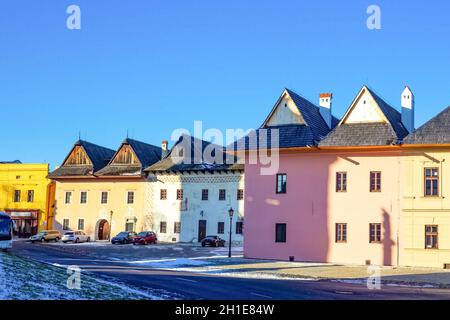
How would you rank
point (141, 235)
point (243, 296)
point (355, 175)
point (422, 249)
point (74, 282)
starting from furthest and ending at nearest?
point (141, 235) → point (355, 175) → point (422, 249) → point (243, 296) → point (74, 282)

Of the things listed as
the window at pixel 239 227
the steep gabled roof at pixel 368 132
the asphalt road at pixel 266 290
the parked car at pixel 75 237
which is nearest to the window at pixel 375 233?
the steep gabled roof at pixel 368 132

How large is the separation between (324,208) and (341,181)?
78.5 inches

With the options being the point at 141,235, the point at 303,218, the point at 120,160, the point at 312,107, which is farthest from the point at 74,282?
the point at 120,160

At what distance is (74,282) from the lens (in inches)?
654

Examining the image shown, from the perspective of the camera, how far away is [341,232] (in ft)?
118

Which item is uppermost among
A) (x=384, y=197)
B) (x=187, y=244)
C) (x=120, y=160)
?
(x=120, y=160)

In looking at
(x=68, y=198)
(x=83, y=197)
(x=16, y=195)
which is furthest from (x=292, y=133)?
(x=16, y=195)

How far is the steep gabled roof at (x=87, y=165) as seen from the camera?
6275cm

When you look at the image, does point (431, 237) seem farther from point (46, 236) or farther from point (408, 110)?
point (46, 236)

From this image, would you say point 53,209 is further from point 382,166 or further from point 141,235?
point 382,166

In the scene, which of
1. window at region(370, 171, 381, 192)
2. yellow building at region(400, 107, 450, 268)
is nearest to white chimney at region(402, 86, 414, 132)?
yellow building at region(400, 107, 450, 268)

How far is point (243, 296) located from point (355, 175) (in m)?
19.6

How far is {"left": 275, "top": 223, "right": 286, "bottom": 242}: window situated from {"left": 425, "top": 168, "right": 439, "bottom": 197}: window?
29.6 ft

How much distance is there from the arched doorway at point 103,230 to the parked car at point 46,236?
418 centimetres
